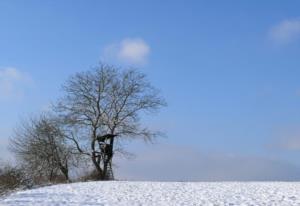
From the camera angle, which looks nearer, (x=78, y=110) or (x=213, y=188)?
(x=213, y=188)

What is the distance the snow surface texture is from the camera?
2144 centimetres

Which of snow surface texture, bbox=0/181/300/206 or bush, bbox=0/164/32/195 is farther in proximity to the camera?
bush, bbox=0/164/32/195

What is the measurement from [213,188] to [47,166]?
18.1m

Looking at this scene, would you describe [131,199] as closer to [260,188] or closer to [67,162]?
[260,188]

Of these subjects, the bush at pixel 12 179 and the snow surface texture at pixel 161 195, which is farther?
the bush at pixel 12 179

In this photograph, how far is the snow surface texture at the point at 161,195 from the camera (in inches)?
844

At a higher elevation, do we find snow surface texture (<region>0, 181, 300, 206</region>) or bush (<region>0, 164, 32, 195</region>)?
bush (<region>0, 164, 32, 195</region>)

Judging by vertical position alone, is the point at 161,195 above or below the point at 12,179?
below

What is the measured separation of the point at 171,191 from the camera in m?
25.1

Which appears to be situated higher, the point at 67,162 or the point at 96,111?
the point at 96,111

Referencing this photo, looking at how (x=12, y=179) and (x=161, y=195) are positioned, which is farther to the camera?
(x=12, y=179)

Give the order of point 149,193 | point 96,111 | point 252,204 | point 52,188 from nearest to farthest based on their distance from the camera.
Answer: point 252,204 < point 149,193 < point 52,188 < point 96,111

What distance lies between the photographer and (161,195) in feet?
78.0

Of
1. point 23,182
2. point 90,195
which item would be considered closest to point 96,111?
point 23,182
